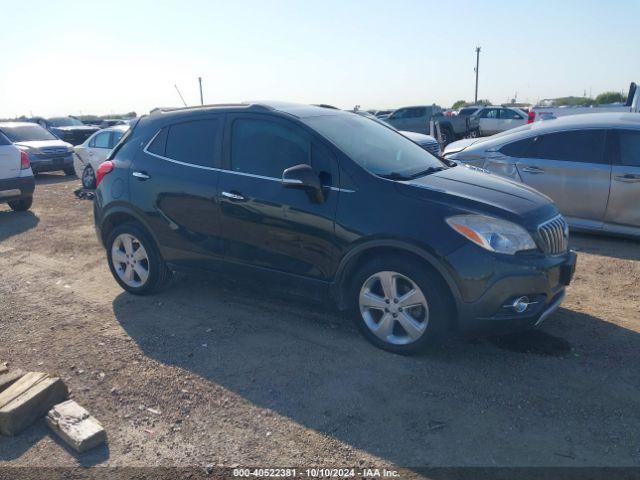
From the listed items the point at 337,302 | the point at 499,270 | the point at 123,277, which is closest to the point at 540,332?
the point at 499,270

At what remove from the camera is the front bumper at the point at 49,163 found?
Result: 15.3m

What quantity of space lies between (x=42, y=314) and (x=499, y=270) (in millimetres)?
4134

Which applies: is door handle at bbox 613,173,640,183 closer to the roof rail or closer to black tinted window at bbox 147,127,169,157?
the roof rail

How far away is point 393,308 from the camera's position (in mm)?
4090

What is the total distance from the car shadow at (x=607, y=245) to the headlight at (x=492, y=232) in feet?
10.7

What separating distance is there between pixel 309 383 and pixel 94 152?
10811 mm

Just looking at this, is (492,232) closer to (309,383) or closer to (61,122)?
(309,383)

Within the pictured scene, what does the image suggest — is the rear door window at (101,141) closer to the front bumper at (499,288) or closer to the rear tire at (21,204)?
the rear tire at (21,204)

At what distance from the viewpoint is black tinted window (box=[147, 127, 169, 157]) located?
531 cm

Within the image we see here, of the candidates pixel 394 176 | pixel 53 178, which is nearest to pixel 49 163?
pixel 53 178

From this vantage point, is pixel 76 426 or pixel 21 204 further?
pixel 21 204

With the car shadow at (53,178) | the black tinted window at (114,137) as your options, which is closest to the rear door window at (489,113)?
the car shadow at (53,178)

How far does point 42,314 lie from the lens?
528 cm

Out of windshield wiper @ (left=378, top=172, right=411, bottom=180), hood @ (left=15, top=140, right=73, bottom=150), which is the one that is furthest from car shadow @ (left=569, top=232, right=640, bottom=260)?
hood @ (left=15, top=140, right=73, bottom=150)
